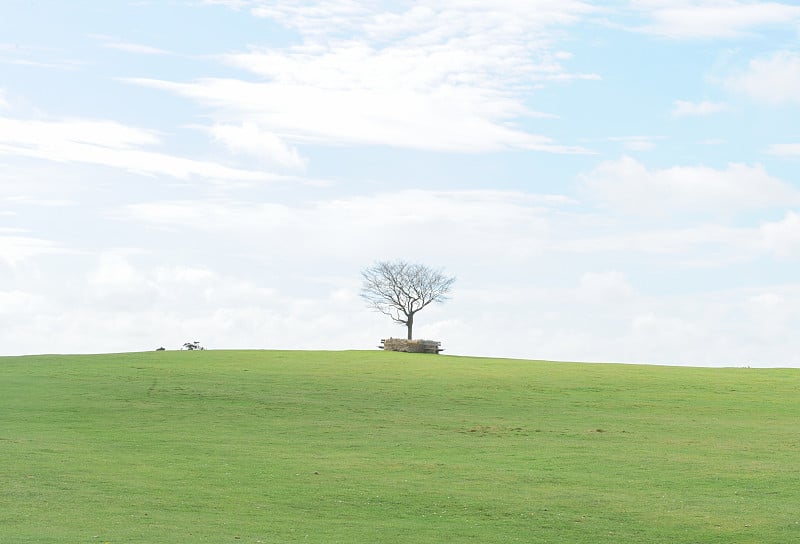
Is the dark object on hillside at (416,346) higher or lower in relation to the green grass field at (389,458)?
higher

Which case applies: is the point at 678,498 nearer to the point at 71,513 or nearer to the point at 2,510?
the point at 71,513

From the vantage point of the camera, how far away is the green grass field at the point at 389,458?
18906 mm

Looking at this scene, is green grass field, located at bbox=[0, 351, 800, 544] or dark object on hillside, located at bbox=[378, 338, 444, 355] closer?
green grass field, located at bbox=[0, 351, 800, 544]

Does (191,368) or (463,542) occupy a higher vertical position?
(191,368)

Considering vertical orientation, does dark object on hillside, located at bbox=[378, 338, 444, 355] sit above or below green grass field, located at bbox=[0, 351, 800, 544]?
above

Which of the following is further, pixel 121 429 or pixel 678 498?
pixel 121 429

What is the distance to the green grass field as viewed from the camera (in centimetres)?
1891

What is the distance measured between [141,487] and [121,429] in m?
11.6

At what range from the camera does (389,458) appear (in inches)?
1083

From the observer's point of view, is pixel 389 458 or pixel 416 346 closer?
pixel 389 458

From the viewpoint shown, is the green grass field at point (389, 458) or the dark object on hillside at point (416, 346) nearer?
the green grass field at point (389, 458)

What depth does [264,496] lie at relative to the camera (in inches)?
840

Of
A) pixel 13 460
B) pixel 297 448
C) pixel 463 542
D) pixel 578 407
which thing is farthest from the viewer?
pixel 578 407

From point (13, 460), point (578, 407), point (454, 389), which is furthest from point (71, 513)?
point (454, 389)
